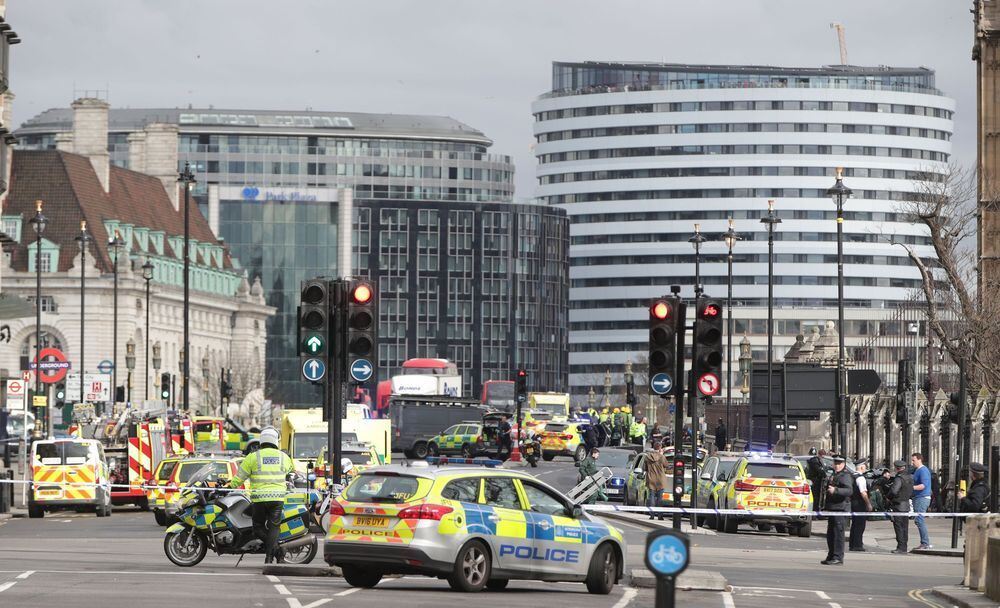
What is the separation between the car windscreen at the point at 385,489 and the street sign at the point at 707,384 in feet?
26.0

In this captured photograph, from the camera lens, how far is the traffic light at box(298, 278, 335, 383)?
2827 centimetres

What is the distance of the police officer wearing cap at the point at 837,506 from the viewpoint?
3098 cm

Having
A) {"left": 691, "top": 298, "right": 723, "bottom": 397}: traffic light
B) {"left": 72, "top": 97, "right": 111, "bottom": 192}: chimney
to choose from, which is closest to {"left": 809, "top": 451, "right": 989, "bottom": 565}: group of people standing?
{"left": 691, "top": 298, "right": 723, "bottom": 397}: traffic light

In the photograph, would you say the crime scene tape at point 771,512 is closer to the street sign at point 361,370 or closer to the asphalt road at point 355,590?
the asphalt road at point 355,590

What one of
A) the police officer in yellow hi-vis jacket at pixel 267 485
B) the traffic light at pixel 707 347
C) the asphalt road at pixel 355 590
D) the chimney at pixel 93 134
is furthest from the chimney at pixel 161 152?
the police officer in yellow hi-vis jacket at pixel 267 485

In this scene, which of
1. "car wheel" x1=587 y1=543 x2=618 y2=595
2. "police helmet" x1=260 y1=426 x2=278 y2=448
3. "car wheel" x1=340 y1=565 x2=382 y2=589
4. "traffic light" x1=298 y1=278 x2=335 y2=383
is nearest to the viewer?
"car wheel" x1=340 y1=565 x2=382 y2=589

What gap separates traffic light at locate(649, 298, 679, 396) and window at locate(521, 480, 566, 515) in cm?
541

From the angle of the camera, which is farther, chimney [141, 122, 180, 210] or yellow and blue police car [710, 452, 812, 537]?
chimney [141, 122, 180, 210]

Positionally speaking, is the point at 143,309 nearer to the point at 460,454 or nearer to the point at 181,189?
the point at 181,189

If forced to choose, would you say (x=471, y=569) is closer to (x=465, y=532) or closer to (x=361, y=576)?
(x=465, y=532)

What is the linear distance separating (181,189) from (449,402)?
295 feet

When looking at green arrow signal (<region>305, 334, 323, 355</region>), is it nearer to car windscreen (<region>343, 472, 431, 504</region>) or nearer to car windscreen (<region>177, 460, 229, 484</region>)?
car windscreen (<region>343, 472, 431, 504</region>)

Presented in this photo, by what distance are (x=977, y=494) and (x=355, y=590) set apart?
17900 mm

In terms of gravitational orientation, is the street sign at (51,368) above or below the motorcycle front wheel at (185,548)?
above
